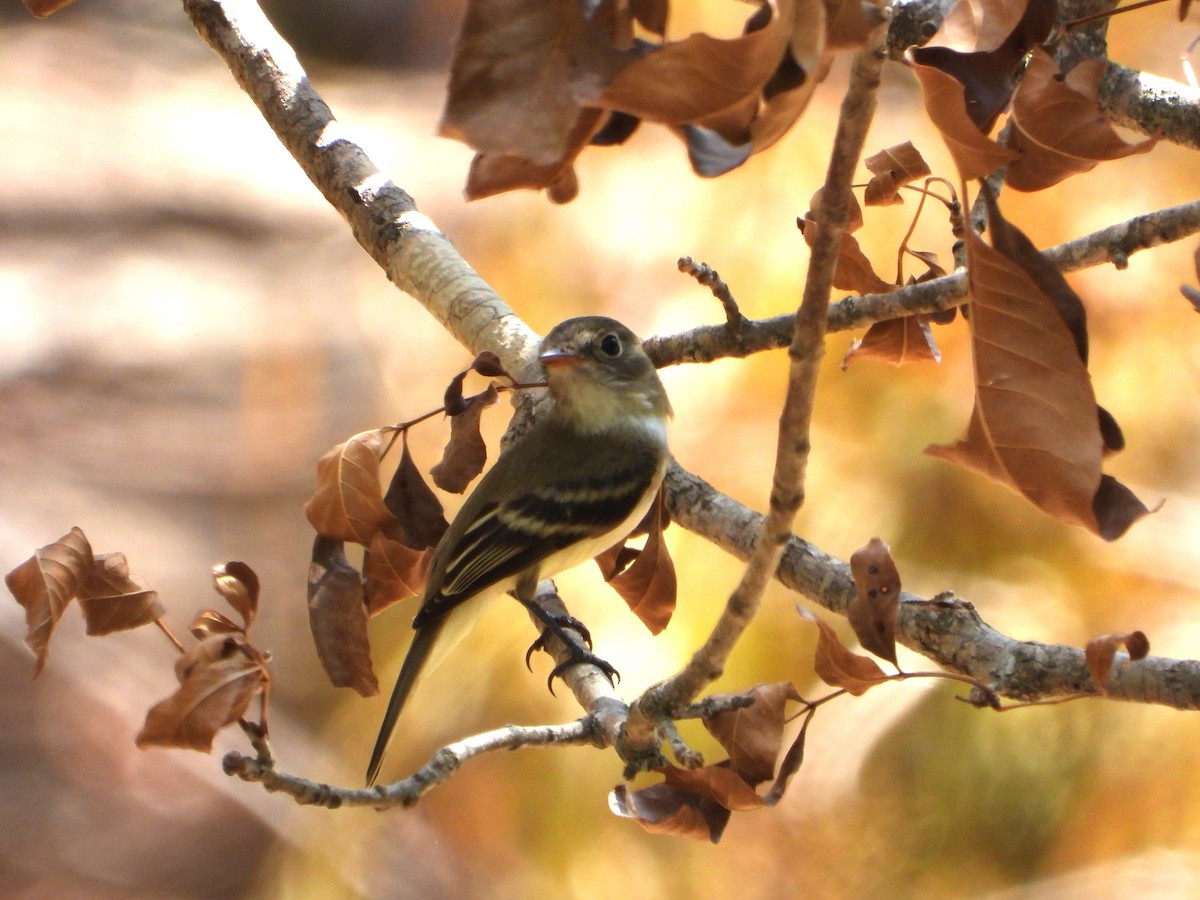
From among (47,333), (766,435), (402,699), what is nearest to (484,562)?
(402,699)

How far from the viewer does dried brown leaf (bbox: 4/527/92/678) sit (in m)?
0.95

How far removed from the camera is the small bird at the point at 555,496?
168 cm

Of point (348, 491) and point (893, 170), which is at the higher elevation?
point (893, 170)

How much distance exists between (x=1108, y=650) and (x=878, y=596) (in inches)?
6.8

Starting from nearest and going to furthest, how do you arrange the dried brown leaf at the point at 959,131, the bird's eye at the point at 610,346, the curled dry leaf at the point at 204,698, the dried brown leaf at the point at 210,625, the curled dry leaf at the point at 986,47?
the dried brown leaf at the point at 959,131 < the curled dry leaf at the point at 986,47 < the curled dry leaf at the point at 204,698 < the dried brown leaf at the point at 210,625 < the bird's eye at the point at 610,346

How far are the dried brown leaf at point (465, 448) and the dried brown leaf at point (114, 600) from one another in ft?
1.11

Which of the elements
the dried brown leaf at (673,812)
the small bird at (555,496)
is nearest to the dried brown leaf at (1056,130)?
the dried brown leaf at (673,812)

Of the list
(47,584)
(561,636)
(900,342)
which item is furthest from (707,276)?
(47,584)

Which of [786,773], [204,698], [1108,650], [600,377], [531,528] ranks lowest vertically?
[204,698]

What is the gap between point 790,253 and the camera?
3.24m

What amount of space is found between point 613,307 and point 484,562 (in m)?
1.85

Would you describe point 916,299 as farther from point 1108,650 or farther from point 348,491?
point 348,491

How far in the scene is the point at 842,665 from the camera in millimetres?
964

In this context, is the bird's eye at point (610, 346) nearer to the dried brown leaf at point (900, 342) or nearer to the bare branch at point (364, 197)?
the bare branch at point (364, 197)
